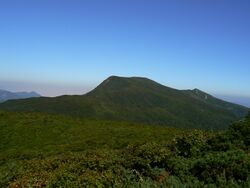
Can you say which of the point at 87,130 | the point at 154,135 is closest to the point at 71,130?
the point at 87,130

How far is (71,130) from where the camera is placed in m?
56.6

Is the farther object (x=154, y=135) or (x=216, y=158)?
(x=154, y=135)

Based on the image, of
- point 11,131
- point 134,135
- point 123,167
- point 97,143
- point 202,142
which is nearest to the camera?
point 123,167

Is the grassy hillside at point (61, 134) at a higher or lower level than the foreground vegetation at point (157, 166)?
lower

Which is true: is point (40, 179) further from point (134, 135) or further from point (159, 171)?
point (134, 135)

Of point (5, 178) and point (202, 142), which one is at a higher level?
point (202, 142)

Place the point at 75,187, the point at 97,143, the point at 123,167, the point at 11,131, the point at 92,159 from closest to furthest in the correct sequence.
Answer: the point at 75,187 → the point at 123,167 → the point at 92,159 → the point at 97,143 → the point at 11,131

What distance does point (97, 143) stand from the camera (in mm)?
41969

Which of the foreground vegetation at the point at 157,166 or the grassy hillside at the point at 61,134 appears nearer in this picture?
the foreground vegetation at the point at 157,166

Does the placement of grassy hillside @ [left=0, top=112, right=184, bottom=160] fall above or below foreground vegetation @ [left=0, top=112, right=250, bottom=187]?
below

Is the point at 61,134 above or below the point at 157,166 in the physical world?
below

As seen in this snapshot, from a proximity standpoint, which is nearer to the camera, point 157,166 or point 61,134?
point 157,166

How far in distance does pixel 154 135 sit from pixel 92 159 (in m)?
30.5

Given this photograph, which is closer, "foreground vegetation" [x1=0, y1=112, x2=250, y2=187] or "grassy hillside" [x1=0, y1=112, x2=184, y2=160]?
"foreground vegetation" [x1=0, y1=112, x2=250, y2=187]
